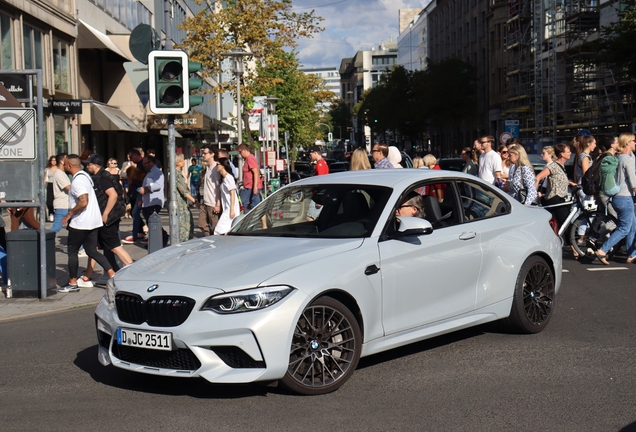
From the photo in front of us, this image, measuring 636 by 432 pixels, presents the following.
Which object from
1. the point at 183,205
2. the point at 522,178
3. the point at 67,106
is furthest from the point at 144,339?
the point at 67,106

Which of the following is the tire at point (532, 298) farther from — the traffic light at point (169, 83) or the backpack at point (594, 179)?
the backpack at point (594, 179)

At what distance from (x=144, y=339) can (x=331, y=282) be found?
1.29m

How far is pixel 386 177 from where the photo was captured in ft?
24.3

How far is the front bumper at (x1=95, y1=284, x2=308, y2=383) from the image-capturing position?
572cm

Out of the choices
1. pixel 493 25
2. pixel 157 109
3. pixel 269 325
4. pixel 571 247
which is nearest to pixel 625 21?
pixel 571 247

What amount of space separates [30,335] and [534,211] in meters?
5.03

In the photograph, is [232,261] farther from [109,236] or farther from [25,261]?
[109,236]

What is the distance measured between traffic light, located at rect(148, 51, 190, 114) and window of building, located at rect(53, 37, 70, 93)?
18.6 metres

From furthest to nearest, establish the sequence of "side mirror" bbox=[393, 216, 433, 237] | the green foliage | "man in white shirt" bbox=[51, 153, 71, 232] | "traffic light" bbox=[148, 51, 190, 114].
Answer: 1. the green foliage
2. "man in white shirt" bbox=[51, 153, 71, 232]
3. "traffic light" bbox=[148, 51, 190, 114]
4. "side mirror" bbox=[393, 216, 433, 237]

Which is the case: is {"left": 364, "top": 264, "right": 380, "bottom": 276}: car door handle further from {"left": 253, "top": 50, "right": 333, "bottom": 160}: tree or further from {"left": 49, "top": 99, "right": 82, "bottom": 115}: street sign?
{"left": 253, "top": 50, "right": 333, "bottom": 160}: tree

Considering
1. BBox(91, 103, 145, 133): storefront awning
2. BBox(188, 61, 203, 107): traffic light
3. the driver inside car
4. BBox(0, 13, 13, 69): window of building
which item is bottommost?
the driver inside car

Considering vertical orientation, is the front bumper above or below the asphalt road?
above

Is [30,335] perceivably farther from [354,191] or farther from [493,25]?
[493,25]

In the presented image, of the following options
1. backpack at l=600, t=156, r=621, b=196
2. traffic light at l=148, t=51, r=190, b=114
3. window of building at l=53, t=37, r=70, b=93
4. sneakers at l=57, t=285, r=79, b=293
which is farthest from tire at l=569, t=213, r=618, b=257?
window of building at l=53, t=37, r=70, b=93
